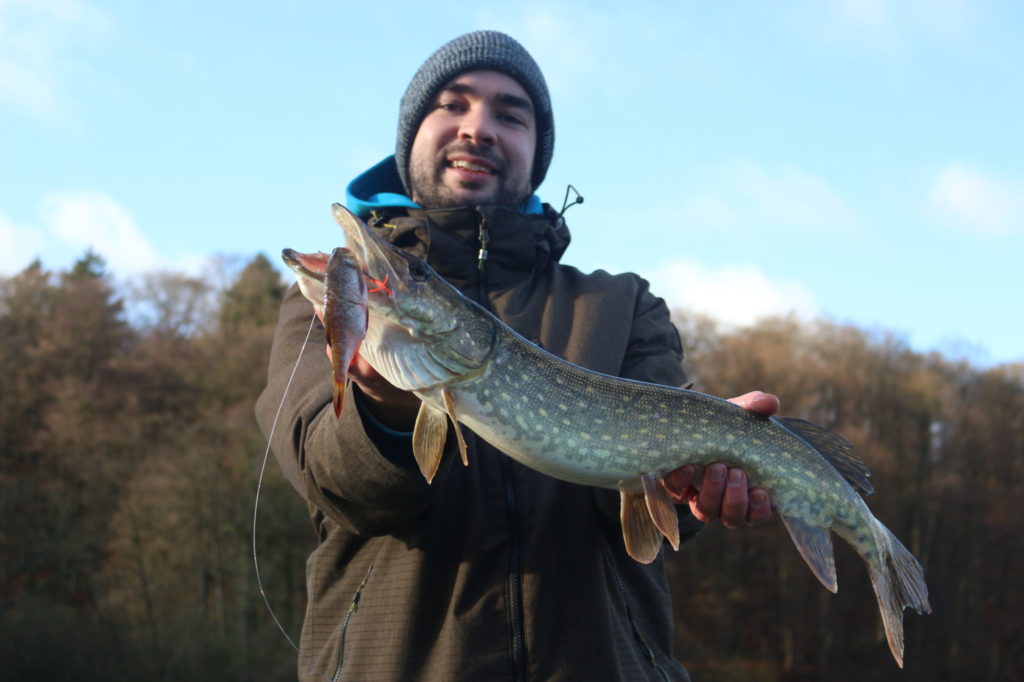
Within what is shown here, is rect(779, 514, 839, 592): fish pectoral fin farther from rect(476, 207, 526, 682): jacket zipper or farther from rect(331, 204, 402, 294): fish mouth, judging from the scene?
rect(331, 204, 402, 294): fish mouth

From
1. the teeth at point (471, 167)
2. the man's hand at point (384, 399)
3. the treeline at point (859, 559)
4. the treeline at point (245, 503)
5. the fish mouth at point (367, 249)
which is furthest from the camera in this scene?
the treeline at point (859, 559)

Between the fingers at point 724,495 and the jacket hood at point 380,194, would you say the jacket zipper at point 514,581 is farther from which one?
the jacket hood at point 380,194

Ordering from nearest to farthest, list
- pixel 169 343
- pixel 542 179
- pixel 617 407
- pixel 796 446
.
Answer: pixel 617 407, pixel 796 446, pixel 542 179, pixel 169 343

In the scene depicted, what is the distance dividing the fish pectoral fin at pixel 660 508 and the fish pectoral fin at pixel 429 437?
62cm

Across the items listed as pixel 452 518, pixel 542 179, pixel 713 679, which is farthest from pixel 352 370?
pixel 713 679

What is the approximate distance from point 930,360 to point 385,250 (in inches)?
1337

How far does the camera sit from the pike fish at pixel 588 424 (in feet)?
7.99

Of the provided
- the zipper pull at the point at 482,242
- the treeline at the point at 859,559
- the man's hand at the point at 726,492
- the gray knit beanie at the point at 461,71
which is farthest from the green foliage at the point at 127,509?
the man's hand at the point at 726,492

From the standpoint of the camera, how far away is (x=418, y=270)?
2477 mm

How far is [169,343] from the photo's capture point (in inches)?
1113

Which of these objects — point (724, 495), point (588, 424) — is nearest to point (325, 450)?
point (588, 424)

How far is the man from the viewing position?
104 inches

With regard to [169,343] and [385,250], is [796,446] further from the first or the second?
[169,343]

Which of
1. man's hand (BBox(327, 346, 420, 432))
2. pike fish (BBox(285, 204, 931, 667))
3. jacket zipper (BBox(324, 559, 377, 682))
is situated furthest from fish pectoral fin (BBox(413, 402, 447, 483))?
jacket zipper (BBox(324, 559, 377, 682))
